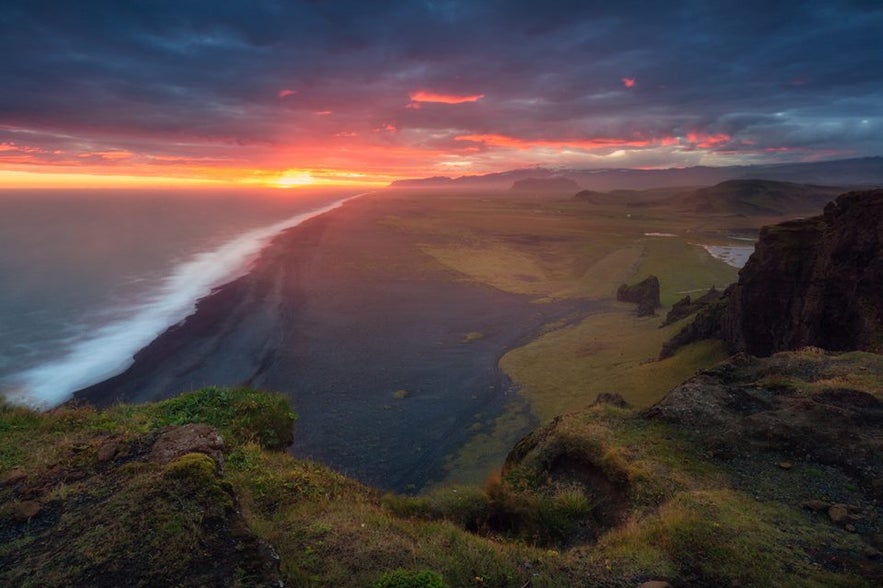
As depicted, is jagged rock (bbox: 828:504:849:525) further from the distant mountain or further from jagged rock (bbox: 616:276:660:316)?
the distant mountain

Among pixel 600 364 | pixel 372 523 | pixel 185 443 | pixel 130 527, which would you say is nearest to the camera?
pixel 130 527

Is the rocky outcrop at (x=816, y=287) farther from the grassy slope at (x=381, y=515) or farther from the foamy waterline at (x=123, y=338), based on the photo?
the foamy waterline at (x=123, y=338)

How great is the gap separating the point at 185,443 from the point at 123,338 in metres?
37.4

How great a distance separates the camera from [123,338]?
42.0m

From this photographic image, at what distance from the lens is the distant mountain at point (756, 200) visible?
559 ft

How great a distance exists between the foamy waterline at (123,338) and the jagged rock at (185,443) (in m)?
21.8

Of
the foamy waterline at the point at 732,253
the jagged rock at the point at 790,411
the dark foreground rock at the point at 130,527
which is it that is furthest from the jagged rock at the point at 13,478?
the foamy waterline at the point at 732,253

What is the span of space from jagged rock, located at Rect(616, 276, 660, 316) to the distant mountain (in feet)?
456

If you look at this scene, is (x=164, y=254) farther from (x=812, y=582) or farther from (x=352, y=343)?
(x=812, y=582)

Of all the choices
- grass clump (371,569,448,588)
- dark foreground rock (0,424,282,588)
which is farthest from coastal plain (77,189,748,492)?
grass clump (371,569,448,588)

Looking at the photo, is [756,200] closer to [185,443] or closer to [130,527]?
[185,443]

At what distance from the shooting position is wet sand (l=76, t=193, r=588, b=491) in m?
26.2

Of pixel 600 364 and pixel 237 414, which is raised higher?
pixel 237 414

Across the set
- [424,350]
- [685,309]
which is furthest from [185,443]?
[685,309]
